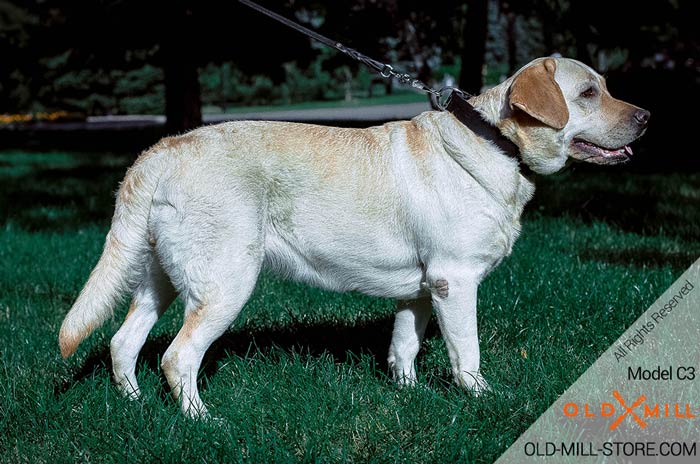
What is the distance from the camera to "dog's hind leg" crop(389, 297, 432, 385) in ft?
12.8

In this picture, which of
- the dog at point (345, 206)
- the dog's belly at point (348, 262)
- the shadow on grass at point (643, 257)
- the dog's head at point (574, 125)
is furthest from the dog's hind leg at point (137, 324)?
the shadow on grass at point (643, 257)

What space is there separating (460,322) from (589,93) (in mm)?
1142

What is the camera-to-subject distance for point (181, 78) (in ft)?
44.1

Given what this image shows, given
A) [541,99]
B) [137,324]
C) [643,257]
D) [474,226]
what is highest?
[541,99]

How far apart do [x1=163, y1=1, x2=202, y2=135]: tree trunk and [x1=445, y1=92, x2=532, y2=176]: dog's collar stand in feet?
32.8

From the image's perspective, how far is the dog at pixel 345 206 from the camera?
3379 millimetres

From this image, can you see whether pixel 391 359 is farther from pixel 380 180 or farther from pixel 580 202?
pixel 580 202

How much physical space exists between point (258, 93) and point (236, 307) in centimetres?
3794

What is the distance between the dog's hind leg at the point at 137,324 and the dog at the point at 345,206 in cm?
6

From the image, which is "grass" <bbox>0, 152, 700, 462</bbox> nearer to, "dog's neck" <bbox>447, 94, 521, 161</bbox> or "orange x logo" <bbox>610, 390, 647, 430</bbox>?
"orange x logo" <bbox>610, 390, 647, 430</bbox>

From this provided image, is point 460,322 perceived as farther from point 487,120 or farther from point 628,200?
point 628,200

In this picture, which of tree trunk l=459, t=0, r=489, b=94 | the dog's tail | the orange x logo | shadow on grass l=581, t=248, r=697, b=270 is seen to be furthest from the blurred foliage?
the orange x logo

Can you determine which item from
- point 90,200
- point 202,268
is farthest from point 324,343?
point 90,200

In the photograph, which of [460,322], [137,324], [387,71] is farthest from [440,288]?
[137,324]
